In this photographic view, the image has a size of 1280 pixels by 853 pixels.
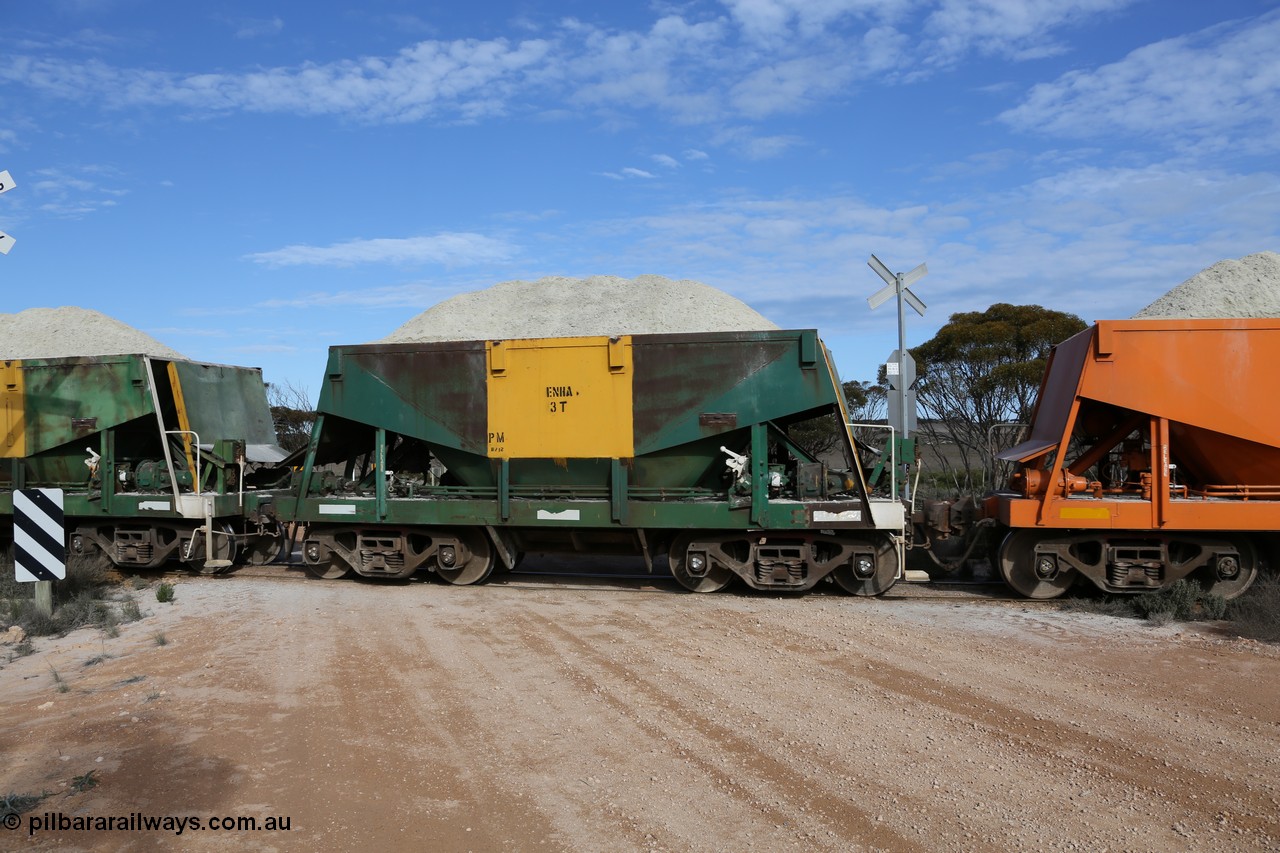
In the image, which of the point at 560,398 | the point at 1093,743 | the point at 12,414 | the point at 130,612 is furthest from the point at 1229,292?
the point at 12,414

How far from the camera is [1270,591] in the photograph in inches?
331

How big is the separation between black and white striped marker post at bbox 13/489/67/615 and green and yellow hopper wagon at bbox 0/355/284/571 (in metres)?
2.97

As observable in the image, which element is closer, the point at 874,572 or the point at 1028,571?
the point at 1028,571

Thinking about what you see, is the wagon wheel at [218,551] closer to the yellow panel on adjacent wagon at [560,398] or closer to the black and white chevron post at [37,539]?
the black and white chevron post at [37,539]

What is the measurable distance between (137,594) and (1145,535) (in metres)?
11.6

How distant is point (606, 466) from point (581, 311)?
4408 centimetres

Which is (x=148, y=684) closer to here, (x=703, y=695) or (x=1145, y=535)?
(x=703, y=695)

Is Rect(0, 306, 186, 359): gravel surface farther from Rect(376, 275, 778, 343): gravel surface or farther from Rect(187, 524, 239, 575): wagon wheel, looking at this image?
Rect(187, 524, 239, 575): wagon wheel

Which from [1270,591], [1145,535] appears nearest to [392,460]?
[1145,535]

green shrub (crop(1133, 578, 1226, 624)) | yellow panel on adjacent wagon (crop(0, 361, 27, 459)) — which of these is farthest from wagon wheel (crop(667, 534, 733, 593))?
yellow panel on adjacent wagon (crop(0, 361, 27, 459))

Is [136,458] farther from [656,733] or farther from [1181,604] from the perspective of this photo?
[1181,604]

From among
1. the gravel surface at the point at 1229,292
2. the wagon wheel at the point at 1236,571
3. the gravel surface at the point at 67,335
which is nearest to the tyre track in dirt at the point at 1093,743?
the wagon wheel at the point at 1236,571

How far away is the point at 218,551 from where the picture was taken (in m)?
11.8
